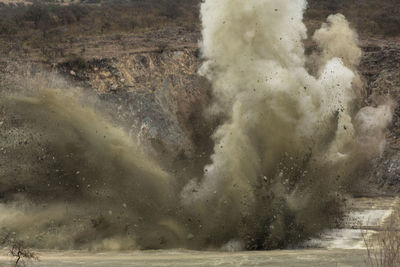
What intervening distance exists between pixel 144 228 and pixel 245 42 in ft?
48.3

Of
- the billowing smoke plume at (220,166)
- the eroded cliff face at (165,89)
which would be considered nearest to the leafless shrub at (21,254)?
the billowing smoke plume at (220,166)

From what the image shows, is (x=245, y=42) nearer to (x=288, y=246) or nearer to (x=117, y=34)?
(x=288, y=246)

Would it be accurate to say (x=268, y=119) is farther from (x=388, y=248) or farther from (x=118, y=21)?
(x=118, y=21)

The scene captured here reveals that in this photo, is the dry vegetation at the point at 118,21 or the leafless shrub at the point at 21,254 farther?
the dry vegetation at the point at 118,21

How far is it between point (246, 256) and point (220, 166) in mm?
6404

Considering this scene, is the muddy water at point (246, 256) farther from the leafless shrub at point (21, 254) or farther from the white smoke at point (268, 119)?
the white smoke at point (268, 119)

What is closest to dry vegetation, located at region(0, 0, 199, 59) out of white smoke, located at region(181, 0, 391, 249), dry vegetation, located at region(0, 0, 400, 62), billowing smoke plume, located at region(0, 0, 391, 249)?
dry vegetation, located at region(0, 0, 400, 62)

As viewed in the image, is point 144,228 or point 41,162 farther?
point 41,162

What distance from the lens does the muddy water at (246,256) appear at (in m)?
26.8

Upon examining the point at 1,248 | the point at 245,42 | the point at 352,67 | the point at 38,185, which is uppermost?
the point at 245,42

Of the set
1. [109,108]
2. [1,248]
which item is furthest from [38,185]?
[109,108]

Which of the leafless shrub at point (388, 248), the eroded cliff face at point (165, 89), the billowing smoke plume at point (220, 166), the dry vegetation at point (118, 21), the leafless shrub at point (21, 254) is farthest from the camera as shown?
the dry vegetation at point (118, 21)

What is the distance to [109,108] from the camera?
4484 centimetres

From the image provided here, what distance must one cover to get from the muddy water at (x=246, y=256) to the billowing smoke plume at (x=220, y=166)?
124cm
